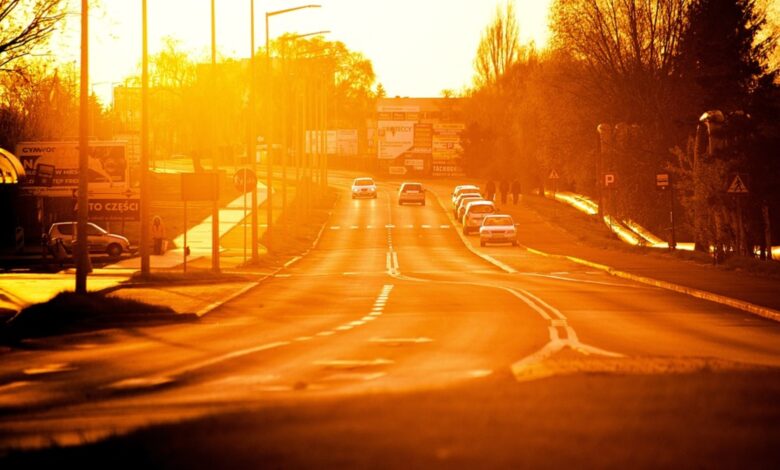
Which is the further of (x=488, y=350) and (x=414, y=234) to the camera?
(x=414, y=234)

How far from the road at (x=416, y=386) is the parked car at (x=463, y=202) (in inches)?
1939

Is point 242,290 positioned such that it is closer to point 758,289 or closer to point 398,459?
point 758,289

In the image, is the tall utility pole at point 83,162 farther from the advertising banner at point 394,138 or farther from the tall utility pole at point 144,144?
the advertising banner at point 394,138

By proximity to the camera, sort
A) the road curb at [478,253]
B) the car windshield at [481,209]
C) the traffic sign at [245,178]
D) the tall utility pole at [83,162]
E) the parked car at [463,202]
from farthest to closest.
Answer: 1. the parked car at [463,202]
2. the car windshield at [481,209]
3. the road curb at [478,253]
4. the traffic sign at [245,178]
5. the tall utility pole at [83,162]

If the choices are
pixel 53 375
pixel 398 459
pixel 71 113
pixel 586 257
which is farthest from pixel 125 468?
pixel 71 113

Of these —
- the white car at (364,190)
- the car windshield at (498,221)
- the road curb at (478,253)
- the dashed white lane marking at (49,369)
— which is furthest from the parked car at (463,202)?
the dashed white lane marking at (49,369)

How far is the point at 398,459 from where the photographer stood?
7133 mm

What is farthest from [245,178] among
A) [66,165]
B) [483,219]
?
[483,219]

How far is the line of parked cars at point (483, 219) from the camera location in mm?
63344

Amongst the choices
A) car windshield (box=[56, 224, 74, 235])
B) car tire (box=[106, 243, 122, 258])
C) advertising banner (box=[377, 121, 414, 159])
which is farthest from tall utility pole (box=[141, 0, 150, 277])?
advertising banner (box=[377, 121, 414, 159])

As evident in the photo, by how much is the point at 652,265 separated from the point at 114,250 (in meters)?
27.4

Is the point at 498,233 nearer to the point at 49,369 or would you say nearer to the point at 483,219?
the point at 483,219

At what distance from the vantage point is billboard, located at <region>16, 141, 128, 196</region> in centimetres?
5978

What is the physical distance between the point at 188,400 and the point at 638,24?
66.0m
